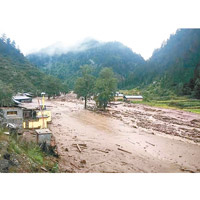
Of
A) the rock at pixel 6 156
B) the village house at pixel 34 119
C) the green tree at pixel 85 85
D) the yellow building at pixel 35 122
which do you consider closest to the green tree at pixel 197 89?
the green tree at pixel 85 85

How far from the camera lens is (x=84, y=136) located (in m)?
9.15

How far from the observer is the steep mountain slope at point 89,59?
234ft

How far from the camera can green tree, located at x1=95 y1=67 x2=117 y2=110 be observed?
63.0ft

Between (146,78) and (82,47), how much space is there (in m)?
46.5

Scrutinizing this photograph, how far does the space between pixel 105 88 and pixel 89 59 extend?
6078cm

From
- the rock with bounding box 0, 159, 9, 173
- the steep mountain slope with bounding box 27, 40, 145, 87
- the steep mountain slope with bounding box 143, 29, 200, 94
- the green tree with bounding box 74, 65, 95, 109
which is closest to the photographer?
the rock with bounding box 0, 159, 9, 173

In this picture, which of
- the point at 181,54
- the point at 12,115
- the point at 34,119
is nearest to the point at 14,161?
the point at 12,115

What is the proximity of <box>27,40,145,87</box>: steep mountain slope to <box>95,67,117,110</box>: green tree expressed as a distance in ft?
156

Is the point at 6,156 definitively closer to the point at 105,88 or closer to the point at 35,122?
the point at 35,122

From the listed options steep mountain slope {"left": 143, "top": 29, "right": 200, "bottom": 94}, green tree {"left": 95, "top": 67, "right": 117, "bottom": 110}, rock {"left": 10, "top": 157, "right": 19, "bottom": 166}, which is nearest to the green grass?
rock {"left": 10, "top": 157, "right": 19, "bottom": 166}

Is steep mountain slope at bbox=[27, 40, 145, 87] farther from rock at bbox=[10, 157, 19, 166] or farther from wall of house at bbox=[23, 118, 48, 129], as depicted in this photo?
rock at bbox=[10, 157, 19, 166]
